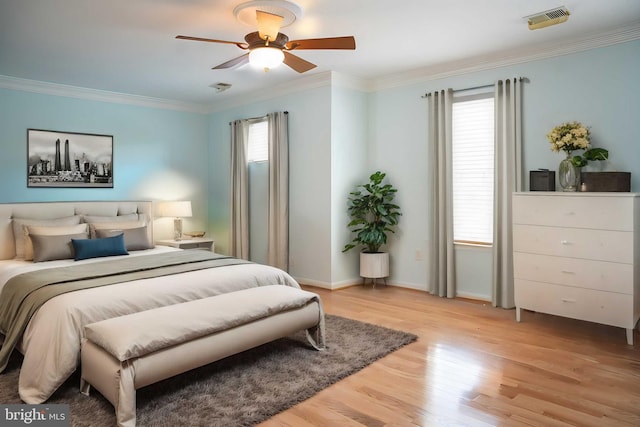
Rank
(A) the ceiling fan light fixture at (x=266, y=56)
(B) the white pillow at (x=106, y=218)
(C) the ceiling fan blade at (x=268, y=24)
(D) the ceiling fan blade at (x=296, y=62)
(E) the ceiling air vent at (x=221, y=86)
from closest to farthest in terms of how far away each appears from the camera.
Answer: (C) the ceiling fan blade at (x=268, y=24) < (A) the ceiling fan light fixture at (x=266, y=56) < (D) the ceiling fan blade at (x=296, y=62) < (B) the white pillow at (x=106, y=218) < (E) the ceiling air vent at (x=221, y=86)

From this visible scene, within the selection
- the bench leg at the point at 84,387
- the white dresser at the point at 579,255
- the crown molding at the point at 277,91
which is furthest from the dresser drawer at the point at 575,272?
the bench leg at the point at 84,387

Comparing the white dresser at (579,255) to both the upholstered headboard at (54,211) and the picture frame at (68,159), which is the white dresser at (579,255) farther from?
the picture frame at (68,159)

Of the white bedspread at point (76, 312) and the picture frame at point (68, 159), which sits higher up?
the picture frame at point (68, 159)

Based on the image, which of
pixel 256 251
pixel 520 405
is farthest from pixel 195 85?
pixel 520 405

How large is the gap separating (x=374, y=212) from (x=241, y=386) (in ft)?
9.89

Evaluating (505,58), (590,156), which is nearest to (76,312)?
(590,156)

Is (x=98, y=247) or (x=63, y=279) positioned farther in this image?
(x=98, y=247)

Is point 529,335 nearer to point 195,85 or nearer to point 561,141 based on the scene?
point 561,141

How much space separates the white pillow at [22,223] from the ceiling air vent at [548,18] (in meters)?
4.83

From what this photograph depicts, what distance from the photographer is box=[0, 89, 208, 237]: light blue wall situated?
17.3ft

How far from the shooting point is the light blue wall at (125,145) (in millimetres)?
5270

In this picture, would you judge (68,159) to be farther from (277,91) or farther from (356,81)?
(356,81)

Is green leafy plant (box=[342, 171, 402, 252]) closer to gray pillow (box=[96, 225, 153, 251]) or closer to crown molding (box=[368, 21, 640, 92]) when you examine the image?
crown molding (box=[368, 21, 640, 92])

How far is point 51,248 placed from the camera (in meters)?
4.30
